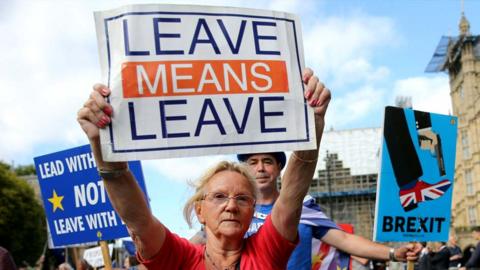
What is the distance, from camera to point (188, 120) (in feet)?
8.57

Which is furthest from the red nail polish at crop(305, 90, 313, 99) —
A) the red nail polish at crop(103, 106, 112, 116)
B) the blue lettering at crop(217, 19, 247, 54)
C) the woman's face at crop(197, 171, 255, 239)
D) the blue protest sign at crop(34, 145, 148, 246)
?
the blue protest sign at crop(34, 145, 148, 246)

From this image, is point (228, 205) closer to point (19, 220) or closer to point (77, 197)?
point (77, 197)

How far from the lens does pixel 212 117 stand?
8.66ft

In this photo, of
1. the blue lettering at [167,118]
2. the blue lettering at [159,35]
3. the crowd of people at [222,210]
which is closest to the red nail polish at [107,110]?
the crowd of people at [222,210]

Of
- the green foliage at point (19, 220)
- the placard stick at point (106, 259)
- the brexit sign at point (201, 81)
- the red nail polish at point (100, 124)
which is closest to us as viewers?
the red nail polish at point (100, 124)

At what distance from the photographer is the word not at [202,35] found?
2613mm

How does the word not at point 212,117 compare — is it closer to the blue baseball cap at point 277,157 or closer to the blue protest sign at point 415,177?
the blue baseball cap at point 277,157

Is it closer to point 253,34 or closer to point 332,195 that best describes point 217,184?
point 253,34

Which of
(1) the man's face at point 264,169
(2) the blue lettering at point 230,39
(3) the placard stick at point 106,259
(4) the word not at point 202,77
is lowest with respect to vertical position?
(3) the placard stick at point 106,259

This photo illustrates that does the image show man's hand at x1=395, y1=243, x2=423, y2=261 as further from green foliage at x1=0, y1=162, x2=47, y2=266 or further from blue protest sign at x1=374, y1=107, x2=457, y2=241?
green foliage at x1=0, y1=162, x2=47, y2=266

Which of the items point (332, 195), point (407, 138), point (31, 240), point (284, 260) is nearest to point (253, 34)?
point (284, 260)

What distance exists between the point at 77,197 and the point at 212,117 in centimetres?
349

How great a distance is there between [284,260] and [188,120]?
653mm

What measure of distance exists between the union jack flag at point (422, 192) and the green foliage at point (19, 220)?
146 ft
